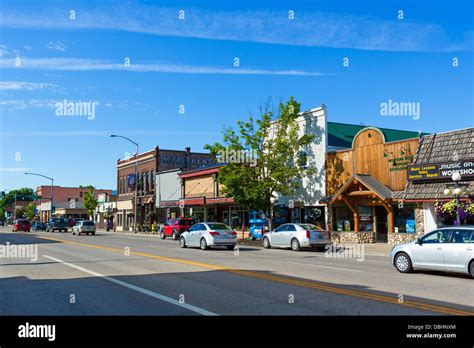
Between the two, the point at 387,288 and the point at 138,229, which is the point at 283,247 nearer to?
the point at 387,288

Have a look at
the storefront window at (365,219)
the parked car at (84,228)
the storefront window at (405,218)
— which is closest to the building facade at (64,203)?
the parked car at (84,228)

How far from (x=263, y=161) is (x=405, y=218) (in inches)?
372

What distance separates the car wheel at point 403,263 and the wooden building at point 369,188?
1154 cm

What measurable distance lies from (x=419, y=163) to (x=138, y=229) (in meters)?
38.9

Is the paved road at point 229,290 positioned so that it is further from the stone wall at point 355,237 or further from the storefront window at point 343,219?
the storefront window at point 343,219

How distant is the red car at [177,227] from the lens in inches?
1391

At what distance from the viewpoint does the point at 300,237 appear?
23.4 meters

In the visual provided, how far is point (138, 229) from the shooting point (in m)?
56.3

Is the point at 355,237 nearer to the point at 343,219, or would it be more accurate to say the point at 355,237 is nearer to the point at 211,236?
the point at 343,219

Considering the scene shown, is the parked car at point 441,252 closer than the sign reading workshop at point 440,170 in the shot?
Yes

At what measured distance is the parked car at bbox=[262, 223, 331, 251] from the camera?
75.7ft

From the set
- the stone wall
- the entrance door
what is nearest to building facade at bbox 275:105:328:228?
the stone wall

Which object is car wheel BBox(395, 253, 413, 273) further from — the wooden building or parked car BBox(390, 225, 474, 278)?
the wooden building

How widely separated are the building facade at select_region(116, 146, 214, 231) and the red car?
1787cm
